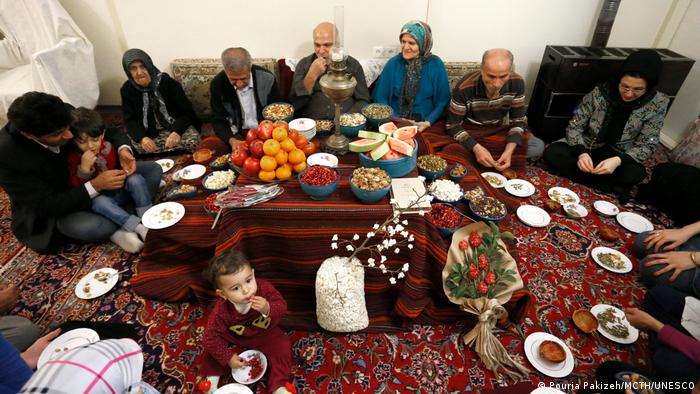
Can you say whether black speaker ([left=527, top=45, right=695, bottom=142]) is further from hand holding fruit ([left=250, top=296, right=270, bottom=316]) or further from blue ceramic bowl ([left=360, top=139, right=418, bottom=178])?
hand holding fruit ([left=250, top=296, right=270, bottom=316])

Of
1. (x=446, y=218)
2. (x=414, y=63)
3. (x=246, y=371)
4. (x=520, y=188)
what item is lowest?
(x=246, y=371)

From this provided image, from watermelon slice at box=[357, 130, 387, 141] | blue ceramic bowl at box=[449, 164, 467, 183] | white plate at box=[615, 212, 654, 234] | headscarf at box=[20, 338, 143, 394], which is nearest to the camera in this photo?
headscarf at box=[20, 338, 143, 394]

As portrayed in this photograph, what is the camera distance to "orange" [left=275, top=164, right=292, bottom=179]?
210 centimetres

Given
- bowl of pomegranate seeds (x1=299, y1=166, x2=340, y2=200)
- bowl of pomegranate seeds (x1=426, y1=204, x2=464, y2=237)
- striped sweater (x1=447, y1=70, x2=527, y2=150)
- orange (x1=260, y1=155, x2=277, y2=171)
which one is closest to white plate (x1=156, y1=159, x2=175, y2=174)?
orange (x1=260, y1=155, x2=277, y2=171)

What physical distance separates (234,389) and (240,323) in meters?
0.31

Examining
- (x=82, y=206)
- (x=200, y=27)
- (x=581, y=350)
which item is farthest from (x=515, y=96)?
(x=82, y=206)

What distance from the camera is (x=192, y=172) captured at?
2969mm

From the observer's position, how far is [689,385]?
1.62 metres

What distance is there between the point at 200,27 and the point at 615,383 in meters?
4.62

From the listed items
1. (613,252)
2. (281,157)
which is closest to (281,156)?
(281,157)

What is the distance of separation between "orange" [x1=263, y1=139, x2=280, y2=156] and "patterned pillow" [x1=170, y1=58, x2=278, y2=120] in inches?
88.8

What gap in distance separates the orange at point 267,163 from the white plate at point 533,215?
207 cm

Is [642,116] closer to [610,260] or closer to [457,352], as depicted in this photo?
[610,260]

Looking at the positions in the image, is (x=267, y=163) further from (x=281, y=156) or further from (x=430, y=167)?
(x=430, y=167)
